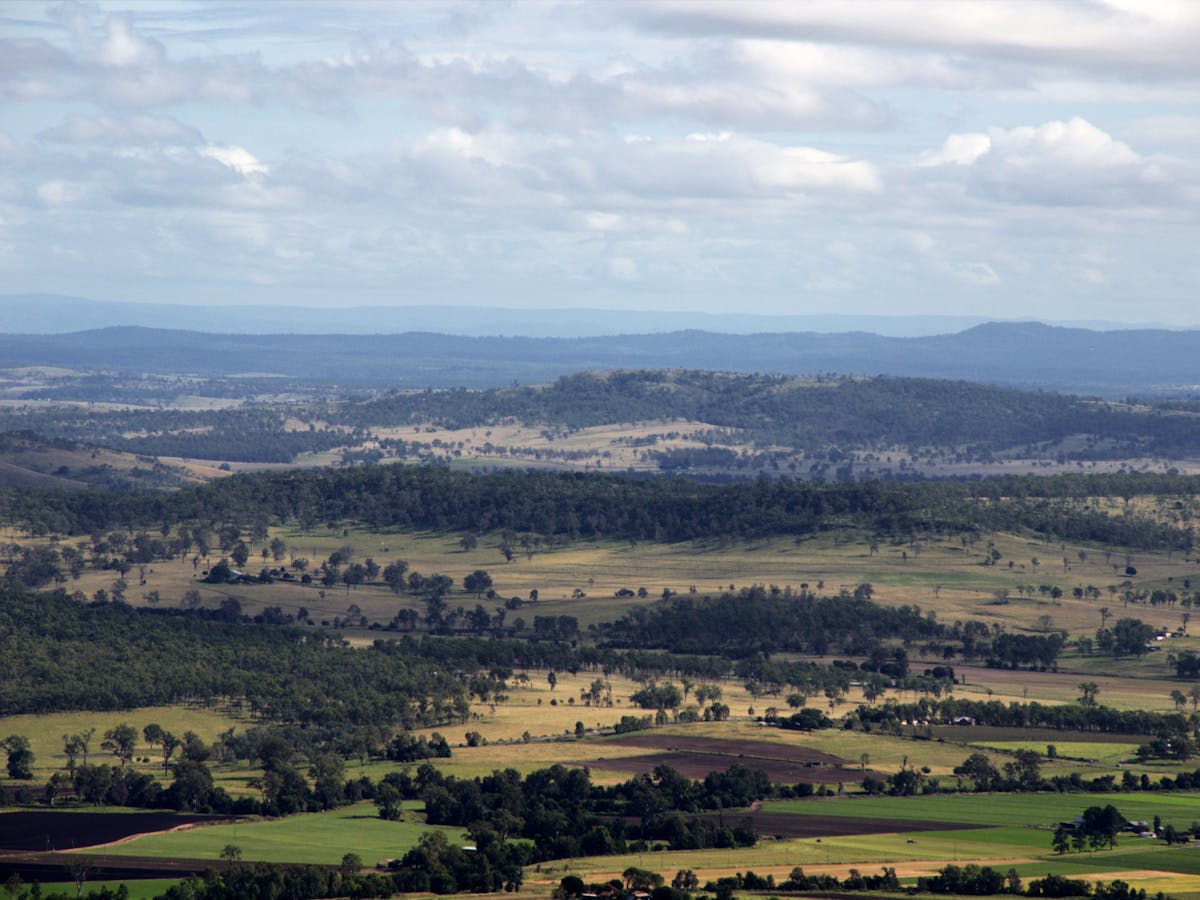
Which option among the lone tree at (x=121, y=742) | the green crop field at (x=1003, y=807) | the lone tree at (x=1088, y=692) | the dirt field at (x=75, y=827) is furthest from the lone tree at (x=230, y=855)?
the lone tree at (x=1088, y=692)

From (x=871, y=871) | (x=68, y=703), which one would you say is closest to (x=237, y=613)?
(x=68, y=703)

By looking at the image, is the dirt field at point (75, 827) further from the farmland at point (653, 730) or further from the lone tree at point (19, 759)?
the lone tree at point (19, 759)

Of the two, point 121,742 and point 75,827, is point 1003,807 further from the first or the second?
point 121,742

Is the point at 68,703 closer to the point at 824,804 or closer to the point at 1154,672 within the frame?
the point at 824,804

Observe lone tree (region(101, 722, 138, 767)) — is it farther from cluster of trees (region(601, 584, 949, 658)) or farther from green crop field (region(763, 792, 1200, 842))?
cluster of trees (region(601, 584, 949, 658))

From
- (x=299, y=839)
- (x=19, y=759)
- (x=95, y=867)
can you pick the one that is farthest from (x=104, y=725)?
(x=95, y=867)

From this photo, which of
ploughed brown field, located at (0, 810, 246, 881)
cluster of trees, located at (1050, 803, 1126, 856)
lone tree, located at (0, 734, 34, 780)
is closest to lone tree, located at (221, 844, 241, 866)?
ploughed brown field, located at (0, 810, 246, 881)
